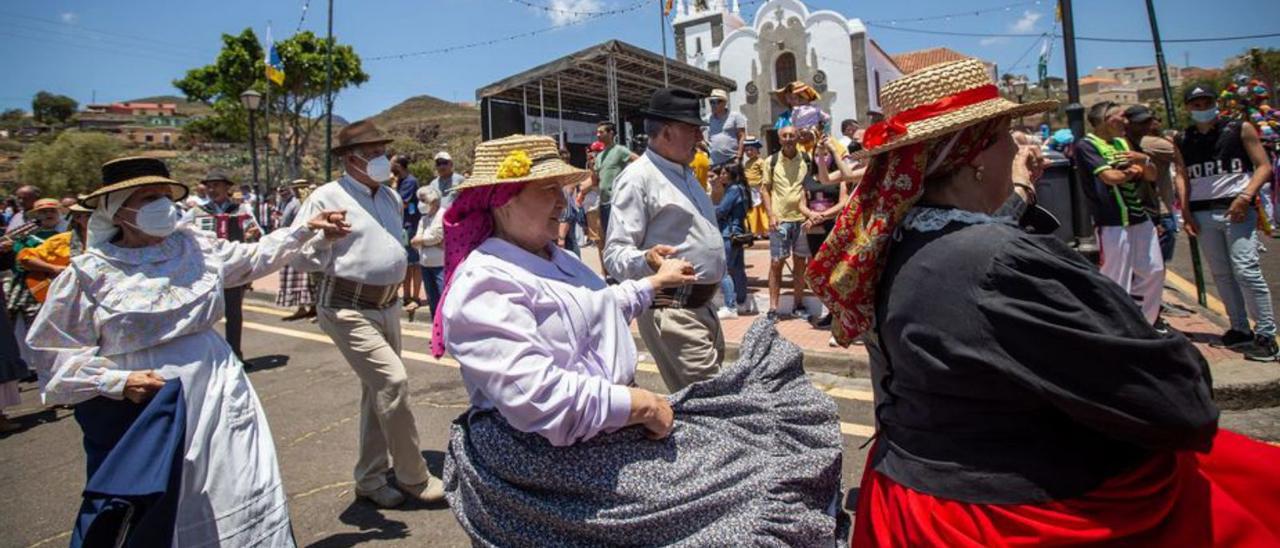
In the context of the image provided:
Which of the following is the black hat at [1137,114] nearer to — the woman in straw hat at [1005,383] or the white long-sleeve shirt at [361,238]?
the woman in straw hat at [1005,383]

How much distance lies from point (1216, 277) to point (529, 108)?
789 inches

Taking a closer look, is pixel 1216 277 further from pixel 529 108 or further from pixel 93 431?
pixel 529 108

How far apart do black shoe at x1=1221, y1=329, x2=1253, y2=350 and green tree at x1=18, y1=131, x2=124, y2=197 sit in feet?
190

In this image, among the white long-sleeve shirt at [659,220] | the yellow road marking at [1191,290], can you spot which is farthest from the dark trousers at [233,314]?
the yellow road marking at [1191,290]

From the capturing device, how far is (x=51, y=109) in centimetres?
9456

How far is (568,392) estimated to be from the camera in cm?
177

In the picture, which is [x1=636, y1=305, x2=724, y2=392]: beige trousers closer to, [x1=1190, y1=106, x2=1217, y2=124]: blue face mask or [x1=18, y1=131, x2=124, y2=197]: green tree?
[x1=1190, y1=106, x2=1217, y2=124]: blue face mask

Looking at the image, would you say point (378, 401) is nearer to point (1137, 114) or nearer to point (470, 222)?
point (470, 222)

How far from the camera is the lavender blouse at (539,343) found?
177 centimetres

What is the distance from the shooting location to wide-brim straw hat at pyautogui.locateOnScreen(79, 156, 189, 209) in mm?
2848

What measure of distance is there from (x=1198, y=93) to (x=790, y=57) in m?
34.9

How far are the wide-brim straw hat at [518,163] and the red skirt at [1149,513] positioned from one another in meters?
1.39

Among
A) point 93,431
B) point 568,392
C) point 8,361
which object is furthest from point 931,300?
point 8,361

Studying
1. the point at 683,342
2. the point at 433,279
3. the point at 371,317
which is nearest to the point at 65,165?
the point at 433,279
